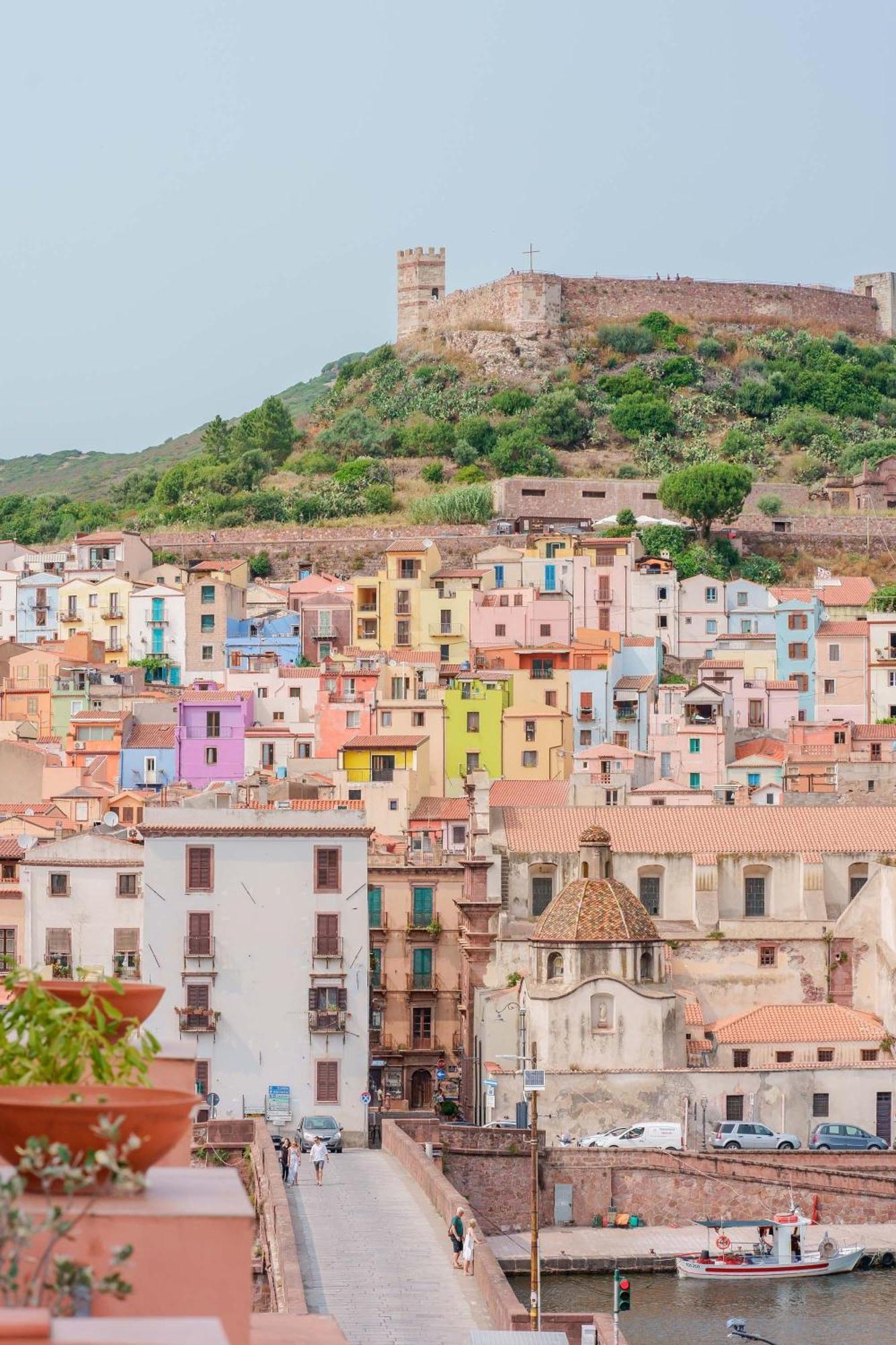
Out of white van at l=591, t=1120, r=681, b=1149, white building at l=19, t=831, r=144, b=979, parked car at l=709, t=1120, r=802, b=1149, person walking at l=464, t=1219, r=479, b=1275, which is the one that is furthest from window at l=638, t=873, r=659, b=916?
person walking at l=464, t=1219, r=479, b=1275

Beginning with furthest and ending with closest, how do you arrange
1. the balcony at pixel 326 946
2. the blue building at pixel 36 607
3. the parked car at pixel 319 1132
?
the blue building at pixel 36 607 < the balcony at pixel 326 946 < the parked car at pixel 319 1132

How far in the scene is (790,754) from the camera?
78562 mm

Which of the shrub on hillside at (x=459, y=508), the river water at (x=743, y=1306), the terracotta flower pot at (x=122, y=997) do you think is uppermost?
the shrub on hillside at (x=459, y=508)

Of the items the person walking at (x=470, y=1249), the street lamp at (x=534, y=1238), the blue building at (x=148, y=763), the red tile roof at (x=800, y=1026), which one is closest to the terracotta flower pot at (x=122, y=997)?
the street lamp at (x=534, y=1238)

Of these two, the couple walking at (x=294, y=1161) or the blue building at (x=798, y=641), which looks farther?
the blue building at (x=798, y=641)

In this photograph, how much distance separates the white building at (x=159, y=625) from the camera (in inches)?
3760

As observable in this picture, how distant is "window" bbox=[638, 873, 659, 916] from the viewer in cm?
6053

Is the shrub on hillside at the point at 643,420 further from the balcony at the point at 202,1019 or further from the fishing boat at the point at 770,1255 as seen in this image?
the fishing boat at the point at 770,1255

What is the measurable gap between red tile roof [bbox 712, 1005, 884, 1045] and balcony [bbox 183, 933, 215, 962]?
11.7 metres

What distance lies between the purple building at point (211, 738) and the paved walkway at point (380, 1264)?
36.0m

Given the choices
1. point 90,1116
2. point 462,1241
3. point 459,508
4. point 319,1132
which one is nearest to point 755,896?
point 319,1132

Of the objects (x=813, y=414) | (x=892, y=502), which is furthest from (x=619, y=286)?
(x=892, y=502)

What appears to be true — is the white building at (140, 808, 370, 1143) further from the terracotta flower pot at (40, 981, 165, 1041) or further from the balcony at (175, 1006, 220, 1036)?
the terracotta flower pot at (40, 981, 165, 1041)

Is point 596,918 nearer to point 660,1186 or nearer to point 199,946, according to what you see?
point 660,1186
